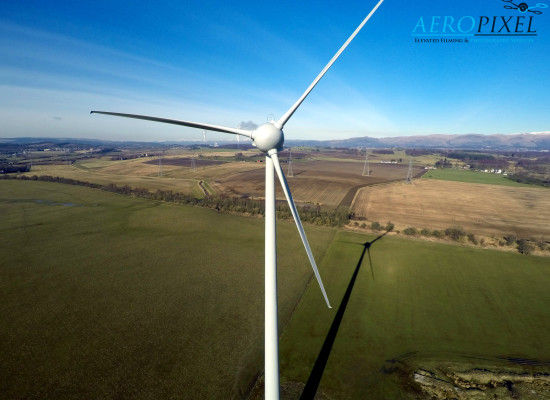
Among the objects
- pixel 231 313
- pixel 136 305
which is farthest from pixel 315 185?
pixel 136 305

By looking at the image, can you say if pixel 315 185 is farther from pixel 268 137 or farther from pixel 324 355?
pixel 268 137

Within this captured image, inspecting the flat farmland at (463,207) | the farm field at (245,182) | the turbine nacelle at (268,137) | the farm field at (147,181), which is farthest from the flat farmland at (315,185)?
the turbine nacelle at (268,137)

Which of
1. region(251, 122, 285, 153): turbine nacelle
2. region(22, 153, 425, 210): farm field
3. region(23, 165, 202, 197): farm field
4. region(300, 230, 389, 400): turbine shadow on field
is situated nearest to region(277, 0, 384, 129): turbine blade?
region(251, 122, 285, 153): turbine nacelle

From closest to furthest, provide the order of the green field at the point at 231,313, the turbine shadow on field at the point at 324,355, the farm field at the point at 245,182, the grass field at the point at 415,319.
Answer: the turbine shadow on field at the point at 324,355 < the green field at the point at 231,313 < the grass field at the point at 415,319 < the farm field at the point at 245,182

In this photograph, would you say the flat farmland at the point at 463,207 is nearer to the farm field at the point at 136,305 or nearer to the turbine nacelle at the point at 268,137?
the farm field at the point at 136,305

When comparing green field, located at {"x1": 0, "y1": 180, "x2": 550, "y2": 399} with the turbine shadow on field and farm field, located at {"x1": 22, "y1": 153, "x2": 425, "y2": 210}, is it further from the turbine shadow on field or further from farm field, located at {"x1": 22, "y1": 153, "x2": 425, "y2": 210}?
farm field, located at {"x1": 22, "y1": 153, "x2": 425, "y2": 210}

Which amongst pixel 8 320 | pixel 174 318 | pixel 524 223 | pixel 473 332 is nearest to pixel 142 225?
pixel 8 320
